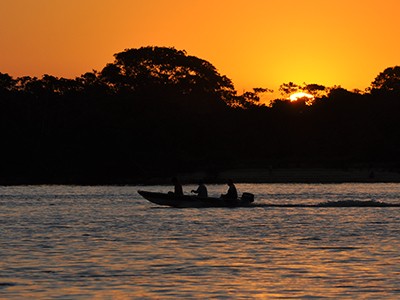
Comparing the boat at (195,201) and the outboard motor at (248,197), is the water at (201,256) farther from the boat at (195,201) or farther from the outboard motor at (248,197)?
the outboard motor at (248,197)

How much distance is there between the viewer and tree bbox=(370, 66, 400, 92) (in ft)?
551

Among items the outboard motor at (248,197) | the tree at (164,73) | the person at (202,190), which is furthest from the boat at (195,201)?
the tree at (164,73)

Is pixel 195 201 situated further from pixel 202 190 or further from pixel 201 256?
pixel 201 256

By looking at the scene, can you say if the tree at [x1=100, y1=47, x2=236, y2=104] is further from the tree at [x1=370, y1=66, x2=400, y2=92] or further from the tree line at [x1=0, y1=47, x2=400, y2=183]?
the tree at [x1=370, y1=66, x2=400, y2=92]

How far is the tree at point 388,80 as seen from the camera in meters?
168

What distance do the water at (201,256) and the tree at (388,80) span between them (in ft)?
371

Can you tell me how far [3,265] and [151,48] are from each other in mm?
141160

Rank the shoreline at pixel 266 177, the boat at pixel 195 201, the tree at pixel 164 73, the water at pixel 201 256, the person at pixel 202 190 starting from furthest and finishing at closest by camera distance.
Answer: the tree at pixel 164 73
the shoreline at pixel 266 177
the boat at pixel 195 201
the person at pixel 202 190
the water at pixel 201 256

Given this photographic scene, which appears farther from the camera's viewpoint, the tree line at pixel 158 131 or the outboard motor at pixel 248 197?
the tree line at pixel 158 131

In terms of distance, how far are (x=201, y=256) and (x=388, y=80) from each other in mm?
144072

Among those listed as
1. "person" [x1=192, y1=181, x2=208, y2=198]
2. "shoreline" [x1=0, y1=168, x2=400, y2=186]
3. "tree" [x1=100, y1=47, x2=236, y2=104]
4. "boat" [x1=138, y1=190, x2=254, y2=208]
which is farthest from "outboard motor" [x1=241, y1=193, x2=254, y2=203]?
"tree" [x1=100, y1=47, x2=236, y2=104]

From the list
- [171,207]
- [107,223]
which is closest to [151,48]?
[171,207]

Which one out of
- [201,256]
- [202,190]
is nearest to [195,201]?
[202,190]

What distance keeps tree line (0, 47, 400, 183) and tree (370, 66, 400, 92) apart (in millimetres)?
4934
